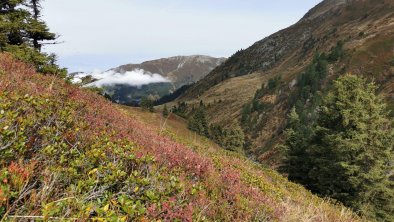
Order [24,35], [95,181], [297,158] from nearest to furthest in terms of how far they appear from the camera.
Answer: [95,181]
[24,35]
[297,158]

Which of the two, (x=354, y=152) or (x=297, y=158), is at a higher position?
(x=354, y=152)

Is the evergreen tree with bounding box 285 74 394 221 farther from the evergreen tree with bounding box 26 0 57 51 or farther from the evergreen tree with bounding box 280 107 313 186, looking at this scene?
the evergreen tree with bounding box 26 0 57 51

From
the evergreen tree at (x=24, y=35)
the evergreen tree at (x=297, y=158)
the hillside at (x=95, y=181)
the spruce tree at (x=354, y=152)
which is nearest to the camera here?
the hillside at (x=95, y=181)

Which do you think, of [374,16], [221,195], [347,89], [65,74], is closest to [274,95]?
[374,16]

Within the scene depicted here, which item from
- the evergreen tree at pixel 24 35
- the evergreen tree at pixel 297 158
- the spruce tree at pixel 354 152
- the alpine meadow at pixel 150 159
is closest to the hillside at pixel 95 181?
the alpine meadow at pixel 150 159

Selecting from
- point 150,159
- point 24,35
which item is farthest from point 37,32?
point 150,159

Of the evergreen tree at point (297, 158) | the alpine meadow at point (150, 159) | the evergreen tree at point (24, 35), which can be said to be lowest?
the evergreen tree at point (297, 158)

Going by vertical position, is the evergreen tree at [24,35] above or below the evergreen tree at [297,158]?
above

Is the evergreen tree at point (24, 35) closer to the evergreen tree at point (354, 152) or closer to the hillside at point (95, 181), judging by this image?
the hillside at point (95, 181)

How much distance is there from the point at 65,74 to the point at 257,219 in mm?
14521

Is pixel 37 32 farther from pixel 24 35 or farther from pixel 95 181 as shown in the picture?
pixel 95 181

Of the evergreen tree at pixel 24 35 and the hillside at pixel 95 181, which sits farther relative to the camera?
the evergreen tree at pixel 24 35

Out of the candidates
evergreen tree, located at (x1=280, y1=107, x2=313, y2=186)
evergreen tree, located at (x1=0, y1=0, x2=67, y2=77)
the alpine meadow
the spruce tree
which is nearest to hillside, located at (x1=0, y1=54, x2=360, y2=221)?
the alpine meadow

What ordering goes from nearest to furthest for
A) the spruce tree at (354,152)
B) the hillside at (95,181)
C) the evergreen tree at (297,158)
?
the hillside at (95,181), the spruce tree at (354,152), the evergreen tree at (297,158)
